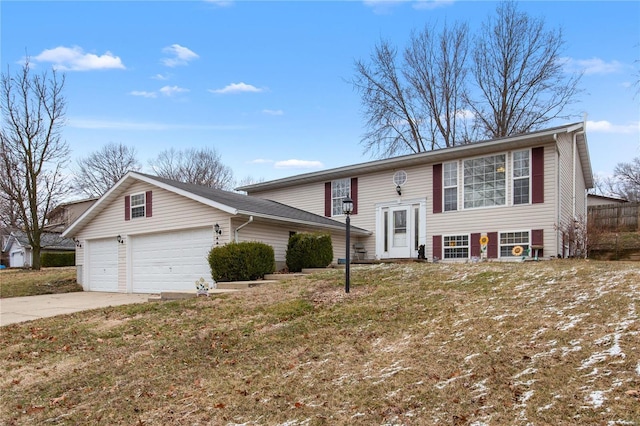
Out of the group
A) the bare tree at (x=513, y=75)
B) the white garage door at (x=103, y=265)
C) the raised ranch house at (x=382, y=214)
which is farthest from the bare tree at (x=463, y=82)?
the white garage door at (x=103, y=265)

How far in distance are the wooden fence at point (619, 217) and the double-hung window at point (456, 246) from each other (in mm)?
9365

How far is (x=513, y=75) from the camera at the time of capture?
949 inches

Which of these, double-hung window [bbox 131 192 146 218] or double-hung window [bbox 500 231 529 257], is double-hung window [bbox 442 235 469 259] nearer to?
double-hung window [bbox 500 231 529 257]

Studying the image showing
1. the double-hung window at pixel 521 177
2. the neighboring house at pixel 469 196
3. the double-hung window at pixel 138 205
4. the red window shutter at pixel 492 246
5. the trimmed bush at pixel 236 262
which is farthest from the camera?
the double-hung window at pixel 138 205

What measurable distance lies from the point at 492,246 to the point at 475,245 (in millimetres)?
516

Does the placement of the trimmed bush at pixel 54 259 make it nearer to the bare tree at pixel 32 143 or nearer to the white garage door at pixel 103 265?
the bare tree at pixel 32 143

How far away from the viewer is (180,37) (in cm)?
1402

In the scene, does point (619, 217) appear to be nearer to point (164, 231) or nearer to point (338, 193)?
point (338, 193)

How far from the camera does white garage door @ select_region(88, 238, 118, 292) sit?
1598 centimetres

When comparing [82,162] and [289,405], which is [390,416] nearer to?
[289,405]

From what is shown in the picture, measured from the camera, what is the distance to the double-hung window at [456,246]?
1337 cm

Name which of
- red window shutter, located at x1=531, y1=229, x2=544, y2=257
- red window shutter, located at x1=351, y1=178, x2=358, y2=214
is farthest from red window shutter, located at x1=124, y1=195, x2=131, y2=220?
red window shutter, located at x1=531, y1=229, x2=544, y2=257

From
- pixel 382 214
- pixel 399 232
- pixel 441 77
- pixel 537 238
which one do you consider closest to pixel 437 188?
pixel 399 232

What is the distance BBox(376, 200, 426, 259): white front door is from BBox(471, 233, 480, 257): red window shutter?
158 centimetres
